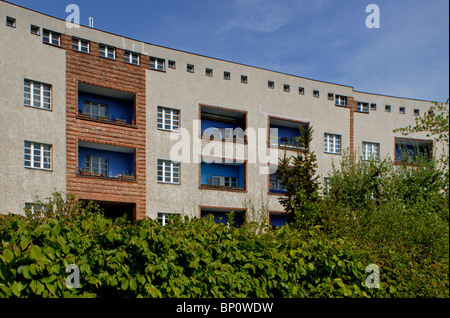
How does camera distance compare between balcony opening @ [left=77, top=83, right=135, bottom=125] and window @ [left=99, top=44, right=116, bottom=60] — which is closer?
window @ [left=99, top=44, right=116, bottom=60]

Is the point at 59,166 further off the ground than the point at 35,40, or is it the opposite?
the point at 35,40

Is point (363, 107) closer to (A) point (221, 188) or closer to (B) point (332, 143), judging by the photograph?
(B) point (332, 143)

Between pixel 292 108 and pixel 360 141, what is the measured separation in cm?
754

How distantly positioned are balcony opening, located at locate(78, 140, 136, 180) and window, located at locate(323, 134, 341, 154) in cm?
1631

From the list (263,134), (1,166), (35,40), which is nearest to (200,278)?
(1,166)

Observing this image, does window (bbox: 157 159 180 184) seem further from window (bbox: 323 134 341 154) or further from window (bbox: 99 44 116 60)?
window (bbox: 323 134 341 154)

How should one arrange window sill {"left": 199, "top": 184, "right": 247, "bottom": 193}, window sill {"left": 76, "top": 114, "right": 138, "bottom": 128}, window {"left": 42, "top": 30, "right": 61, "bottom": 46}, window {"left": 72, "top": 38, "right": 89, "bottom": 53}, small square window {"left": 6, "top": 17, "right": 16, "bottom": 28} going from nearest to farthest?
1. small square window {"left": 6, "top": 17, "right": 16, "bottom": 28}
2. window {"left": 42, "top": 30, "right": 61, "bottom": 46}
3. window sill {"left": 76, "top": 114, "right": 138, "bottom": 128}
4. window {"left": 72, "top": 38, "right": 89, "bottom": 53}
5. window sill {"left": 199, "top": 184, "right": 247, "bottom": 193}

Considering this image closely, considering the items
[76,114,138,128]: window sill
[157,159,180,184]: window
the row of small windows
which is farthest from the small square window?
[157,159,180,184]: window

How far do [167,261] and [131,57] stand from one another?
27368mm

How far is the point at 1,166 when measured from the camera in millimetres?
26219

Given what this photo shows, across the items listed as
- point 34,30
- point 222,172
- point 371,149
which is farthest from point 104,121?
point 371,149

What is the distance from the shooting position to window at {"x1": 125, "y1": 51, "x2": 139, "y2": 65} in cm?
3238

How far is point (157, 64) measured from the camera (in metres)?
33.3
